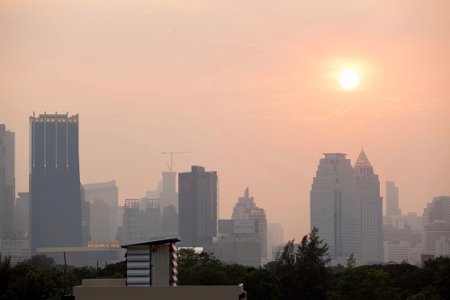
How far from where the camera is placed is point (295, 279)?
72.1m

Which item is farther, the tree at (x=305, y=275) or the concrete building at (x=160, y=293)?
the tree at (x=305, y=275)

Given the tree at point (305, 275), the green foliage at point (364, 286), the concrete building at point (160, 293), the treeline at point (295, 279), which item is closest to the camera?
the concrete building at point (160, 293)

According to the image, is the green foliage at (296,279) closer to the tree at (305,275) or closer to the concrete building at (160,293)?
the tree at (305,275)

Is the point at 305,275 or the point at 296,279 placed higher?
the point at 305,275

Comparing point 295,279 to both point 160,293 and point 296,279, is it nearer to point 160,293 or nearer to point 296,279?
point 296,279

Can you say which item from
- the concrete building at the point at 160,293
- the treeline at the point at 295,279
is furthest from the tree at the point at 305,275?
the concrete building at the point at 160,293

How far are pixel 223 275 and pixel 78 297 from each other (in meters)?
49.6

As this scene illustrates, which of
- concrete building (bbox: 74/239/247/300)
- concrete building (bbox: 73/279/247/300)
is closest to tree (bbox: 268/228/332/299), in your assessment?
concrete building (bbox: 74/239/247/300)

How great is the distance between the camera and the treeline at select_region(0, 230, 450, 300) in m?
53.3

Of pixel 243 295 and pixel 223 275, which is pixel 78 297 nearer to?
pixel 243 295

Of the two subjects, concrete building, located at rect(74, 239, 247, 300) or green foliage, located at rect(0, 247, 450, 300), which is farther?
green foliage, located at rect(0, 247, 450, 300)

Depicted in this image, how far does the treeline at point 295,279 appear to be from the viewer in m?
53.3

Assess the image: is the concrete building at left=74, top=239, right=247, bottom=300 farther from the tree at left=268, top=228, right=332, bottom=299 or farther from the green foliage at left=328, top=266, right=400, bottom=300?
the tree at left=268, top=228, right=332, bottom=299

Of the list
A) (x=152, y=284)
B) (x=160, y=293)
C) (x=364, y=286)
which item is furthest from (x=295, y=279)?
(x=160, y=293)
